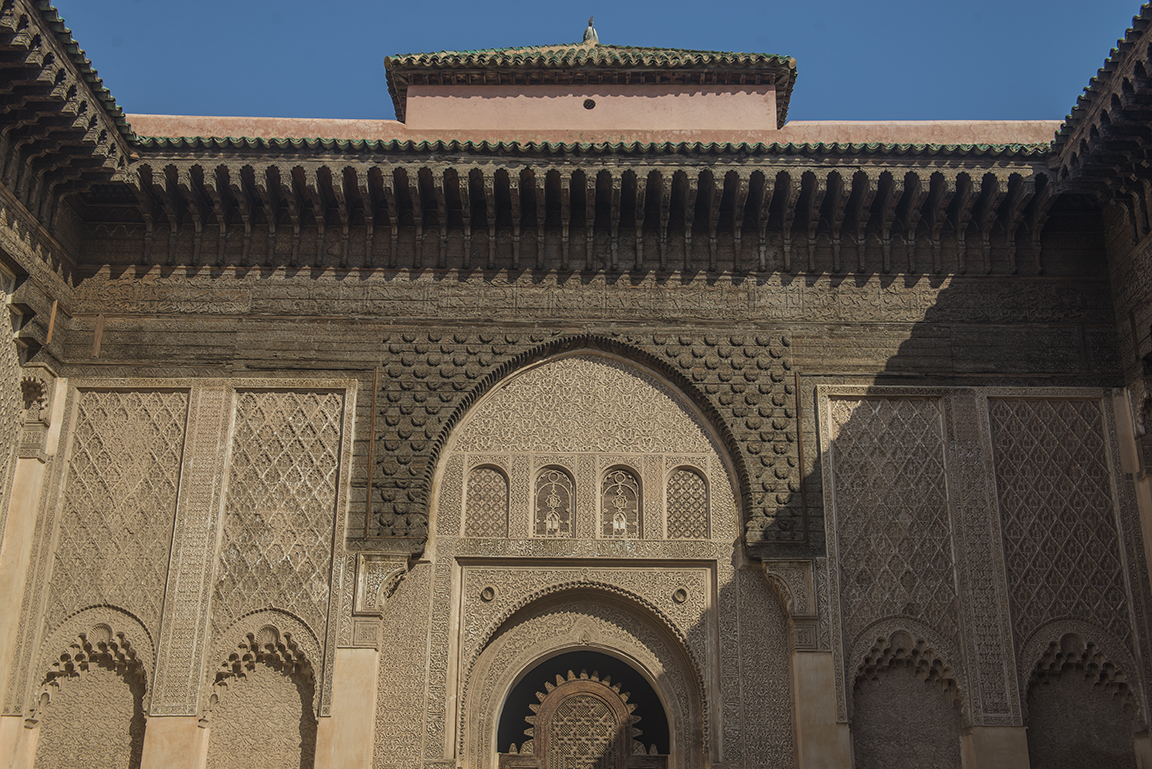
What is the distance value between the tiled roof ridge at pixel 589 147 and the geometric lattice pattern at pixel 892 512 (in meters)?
1.62

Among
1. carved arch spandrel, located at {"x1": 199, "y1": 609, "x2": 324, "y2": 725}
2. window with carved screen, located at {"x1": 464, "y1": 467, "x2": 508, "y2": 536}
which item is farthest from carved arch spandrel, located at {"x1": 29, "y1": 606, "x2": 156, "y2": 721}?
window with carved screen, located at {"x1": 464, "y1": 467, "x2": 508, "y2": 536}

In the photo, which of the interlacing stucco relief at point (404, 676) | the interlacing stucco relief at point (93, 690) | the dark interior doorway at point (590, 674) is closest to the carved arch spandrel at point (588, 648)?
the dark interior doorway at point (590, 674)

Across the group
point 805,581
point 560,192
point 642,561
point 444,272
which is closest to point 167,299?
point 444,272

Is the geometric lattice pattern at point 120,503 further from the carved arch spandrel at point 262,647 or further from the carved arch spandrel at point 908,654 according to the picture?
the carved arch spandrel at point 908,654

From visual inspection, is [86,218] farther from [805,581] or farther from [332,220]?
[805,581]

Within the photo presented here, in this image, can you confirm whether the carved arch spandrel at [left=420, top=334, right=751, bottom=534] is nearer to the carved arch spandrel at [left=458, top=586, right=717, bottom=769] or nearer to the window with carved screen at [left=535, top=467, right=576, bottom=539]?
the window with carved screen at [left=535, top=467, right=576, bottom=539]

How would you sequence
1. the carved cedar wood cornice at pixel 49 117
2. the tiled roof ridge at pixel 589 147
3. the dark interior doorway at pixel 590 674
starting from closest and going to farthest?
the carved cedar wood cornice at pixel 49 117 < the dark interior doorway at pixel 590 674 < the tiled roof ridge at pixel 589 147

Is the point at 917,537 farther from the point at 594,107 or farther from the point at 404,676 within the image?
the point at 594,107

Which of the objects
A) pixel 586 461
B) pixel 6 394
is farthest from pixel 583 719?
pixel 6 394

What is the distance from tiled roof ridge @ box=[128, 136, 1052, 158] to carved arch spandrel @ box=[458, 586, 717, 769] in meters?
2.81

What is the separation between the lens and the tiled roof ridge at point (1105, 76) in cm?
552

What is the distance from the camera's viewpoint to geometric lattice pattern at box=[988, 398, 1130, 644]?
6.24 meters

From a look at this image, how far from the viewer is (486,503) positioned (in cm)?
660

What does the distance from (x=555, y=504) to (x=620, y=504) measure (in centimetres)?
41
